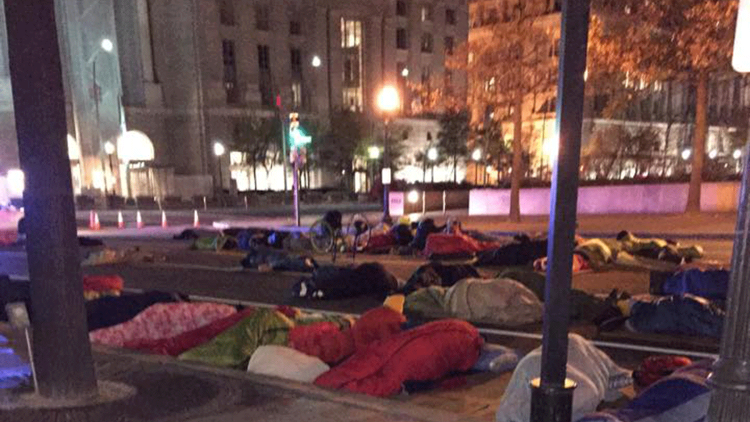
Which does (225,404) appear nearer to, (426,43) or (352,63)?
(352,63)

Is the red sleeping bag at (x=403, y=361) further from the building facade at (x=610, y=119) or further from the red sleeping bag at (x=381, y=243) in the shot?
the red sleeping bag at (x=381, y=243)

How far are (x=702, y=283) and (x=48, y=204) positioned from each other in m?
7.56

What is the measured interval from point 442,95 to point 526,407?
17284mm

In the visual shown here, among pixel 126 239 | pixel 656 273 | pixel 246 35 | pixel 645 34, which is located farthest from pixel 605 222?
pixel 246 35

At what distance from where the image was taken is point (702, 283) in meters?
7.52

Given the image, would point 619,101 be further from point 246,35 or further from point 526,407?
point 246,35

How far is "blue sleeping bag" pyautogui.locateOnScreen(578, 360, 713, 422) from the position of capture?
11.1 ft

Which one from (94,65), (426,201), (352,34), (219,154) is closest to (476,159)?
(426,201)

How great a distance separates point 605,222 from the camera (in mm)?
18359

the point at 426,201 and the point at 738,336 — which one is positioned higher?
the point at 738,336

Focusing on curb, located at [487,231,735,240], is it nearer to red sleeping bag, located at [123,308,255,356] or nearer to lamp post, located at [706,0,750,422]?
red sleeping bag, located at [123,308,255,356]

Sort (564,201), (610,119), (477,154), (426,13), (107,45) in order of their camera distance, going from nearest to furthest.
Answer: (564,201) → (610,119) → (477,154) → (107,45) → (426,13)

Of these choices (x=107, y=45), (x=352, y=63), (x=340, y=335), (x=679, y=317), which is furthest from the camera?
(x=352, y=63)

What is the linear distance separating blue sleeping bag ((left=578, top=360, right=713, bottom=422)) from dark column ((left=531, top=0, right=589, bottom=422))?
559mm
